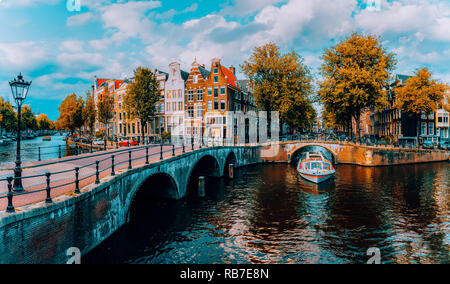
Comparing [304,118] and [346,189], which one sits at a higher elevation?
[304,118]

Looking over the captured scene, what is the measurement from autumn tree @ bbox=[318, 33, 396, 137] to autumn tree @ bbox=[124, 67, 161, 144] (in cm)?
2880

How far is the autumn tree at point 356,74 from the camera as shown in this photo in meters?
41.4

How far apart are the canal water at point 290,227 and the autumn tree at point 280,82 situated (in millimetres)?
22802

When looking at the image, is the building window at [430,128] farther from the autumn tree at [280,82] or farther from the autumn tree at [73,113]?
the autumn tree at [73,113]

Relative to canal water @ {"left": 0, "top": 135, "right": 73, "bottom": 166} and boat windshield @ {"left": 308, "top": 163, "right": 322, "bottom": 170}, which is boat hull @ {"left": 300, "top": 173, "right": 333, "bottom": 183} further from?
canal water @ {"left": 0, "top": 135, "right": 73, "bottom": 166}

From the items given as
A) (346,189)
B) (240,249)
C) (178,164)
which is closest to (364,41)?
(346,189)

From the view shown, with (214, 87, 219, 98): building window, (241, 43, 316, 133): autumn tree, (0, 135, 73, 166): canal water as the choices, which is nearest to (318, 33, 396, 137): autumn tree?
(241, 43, 316, 133): autumn tree

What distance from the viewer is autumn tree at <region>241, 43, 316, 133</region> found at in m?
47.1

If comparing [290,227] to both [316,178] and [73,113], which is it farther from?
[73,113]

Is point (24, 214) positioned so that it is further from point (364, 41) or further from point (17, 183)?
point (364, 41)

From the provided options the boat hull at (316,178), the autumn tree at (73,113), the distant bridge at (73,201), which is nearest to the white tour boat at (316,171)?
the boat hull at (316,178)
